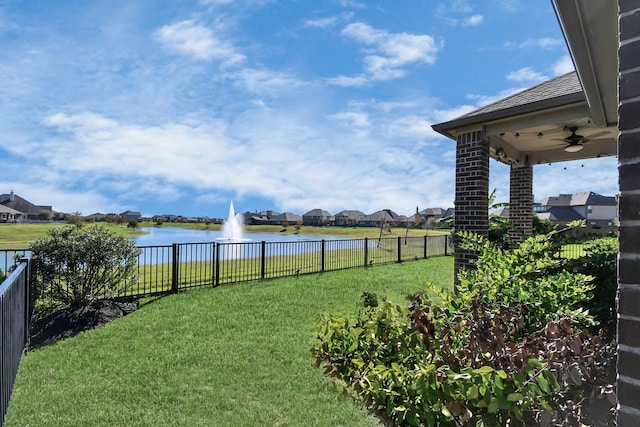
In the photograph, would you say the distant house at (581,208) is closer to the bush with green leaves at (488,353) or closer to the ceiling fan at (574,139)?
the ceiling fan at (574,139)

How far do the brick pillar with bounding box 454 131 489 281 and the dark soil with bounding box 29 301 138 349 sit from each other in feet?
18.9

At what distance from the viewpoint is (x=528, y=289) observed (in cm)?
299

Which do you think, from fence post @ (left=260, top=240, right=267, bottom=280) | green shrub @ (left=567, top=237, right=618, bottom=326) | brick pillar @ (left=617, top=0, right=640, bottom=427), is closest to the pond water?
fence post @ (left=260, top=240, right=267, bottom=280)

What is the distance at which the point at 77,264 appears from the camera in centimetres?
561

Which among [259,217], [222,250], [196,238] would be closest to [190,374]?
[222,250]

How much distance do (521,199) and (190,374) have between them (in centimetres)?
819

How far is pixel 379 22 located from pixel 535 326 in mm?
6549

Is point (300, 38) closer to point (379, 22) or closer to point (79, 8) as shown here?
point (379, 22)

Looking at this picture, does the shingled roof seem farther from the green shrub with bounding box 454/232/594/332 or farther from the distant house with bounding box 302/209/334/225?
the distant house with bounding box 302/209/334/225

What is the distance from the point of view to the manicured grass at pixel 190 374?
2779 millimetres

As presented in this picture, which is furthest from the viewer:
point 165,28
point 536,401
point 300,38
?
point 300,38

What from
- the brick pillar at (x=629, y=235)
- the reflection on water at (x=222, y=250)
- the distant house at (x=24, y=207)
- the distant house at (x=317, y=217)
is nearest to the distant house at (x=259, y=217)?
the distant house at (x=317, y=217)

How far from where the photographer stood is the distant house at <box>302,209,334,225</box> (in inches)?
2958

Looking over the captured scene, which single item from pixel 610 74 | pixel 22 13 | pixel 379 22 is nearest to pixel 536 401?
pixel 610 74
